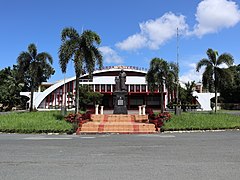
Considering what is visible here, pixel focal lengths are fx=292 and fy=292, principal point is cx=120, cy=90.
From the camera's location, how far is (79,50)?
76.7ft

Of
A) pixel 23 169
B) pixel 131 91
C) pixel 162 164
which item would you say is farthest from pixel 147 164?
pixel 131 91

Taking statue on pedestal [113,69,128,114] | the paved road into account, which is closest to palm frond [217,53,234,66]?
statue on pedestal [113,69,128,114]

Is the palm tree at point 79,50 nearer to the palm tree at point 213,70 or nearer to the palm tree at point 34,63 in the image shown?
the palm tree at point 34,63

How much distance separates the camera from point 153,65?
3164 cm

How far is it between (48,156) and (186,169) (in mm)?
4012

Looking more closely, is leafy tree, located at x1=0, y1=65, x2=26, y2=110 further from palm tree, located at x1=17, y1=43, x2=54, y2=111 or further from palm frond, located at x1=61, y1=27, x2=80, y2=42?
A: palm frond, located at x1=61, y1=27, x2=80, y2=42

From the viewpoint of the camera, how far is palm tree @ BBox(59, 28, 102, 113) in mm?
23203

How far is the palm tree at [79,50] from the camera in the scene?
23.2 metres

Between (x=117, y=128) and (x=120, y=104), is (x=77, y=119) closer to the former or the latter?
(x=117, y=128)

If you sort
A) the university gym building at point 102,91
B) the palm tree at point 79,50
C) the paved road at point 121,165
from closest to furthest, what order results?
the paved road at point 121,165, the palm tree at point 79,50, the university gym building at point 102,91

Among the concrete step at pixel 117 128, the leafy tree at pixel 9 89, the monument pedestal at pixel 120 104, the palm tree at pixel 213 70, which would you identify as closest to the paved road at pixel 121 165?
the concrete step at pixel 117 128

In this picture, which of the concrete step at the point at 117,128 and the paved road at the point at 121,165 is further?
the concrete step at the point at 117,128

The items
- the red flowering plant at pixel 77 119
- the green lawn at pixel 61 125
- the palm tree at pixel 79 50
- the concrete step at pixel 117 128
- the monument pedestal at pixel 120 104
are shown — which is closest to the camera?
the green lawn at pixel 61 125

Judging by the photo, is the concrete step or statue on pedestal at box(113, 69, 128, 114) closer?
the concrete step
